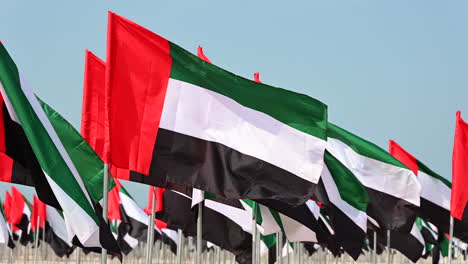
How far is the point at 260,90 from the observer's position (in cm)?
1091

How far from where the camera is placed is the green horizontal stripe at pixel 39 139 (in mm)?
8797

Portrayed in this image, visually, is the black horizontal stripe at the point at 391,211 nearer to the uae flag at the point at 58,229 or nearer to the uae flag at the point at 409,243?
the uae flag at the point at 409,243

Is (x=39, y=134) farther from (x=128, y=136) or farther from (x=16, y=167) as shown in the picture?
(x=16, y=167)

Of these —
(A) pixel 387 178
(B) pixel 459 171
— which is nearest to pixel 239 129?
(A) pixel 387 178

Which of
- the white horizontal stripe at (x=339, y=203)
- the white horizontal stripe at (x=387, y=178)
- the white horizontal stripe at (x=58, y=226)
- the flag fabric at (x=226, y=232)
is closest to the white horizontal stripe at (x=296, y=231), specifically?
the white horizontal stripe at (x=339, y=203)

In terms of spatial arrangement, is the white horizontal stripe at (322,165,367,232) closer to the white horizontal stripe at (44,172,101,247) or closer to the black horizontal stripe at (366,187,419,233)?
the black horizontal stripe at (366,187,419,233)

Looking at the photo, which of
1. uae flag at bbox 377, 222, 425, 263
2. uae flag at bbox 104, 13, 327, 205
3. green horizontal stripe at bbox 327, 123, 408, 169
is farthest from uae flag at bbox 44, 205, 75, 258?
uae flag at bbox 104, 13, 327, 205

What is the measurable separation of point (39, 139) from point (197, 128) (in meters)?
1.97

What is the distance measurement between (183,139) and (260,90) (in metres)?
1.15

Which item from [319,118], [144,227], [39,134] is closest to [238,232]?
[319,118]

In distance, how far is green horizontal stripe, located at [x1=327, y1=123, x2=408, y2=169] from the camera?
16747mm

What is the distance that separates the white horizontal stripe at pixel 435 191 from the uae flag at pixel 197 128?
957cm

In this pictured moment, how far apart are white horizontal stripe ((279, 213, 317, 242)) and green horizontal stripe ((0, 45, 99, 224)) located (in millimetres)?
5198

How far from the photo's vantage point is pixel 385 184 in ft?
56.8
